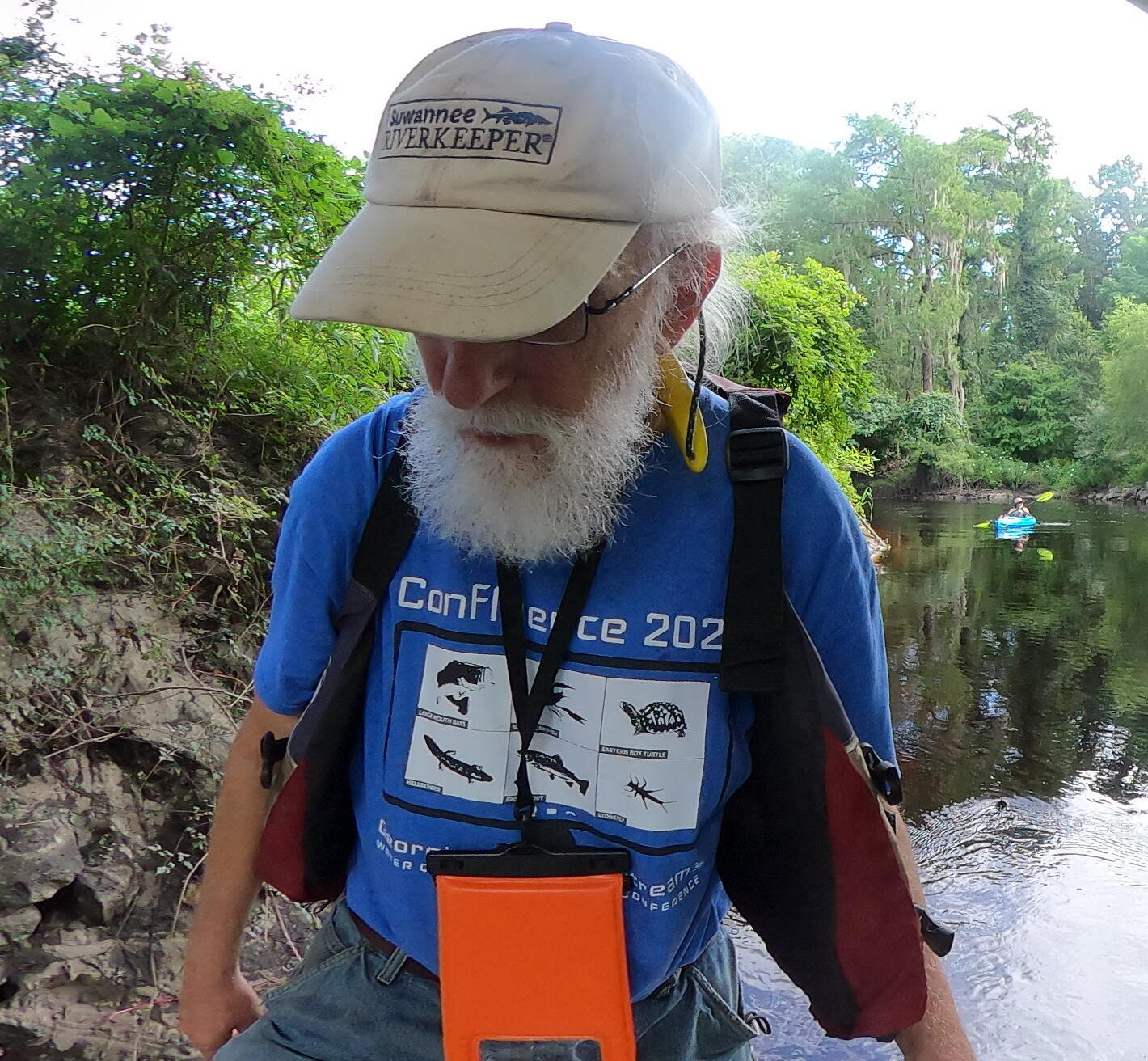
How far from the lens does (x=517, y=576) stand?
3.70ft

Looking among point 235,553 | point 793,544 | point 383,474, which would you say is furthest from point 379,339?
point 793,544

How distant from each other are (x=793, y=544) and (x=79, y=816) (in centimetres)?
226

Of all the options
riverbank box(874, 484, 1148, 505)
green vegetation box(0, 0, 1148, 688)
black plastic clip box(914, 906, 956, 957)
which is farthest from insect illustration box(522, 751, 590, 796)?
riverbank box(874, 484, 1148, 505)

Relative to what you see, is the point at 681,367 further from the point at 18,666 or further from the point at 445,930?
the point at 18,666

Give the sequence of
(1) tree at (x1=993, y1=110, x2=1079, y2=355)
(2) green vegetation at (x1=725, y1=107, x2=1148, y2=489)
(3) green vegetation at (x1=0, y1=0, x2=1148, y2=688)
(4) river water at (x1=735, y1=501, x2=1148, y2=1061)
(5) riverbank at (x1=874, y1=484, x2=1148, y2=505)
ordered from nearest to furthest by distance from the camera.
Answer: (3) green vegetation at (x1=0, y1=0, x2=1148, y2=688) → (4) river water at (x1=735, y1=501, x2=1148, y2=1061) → (5) riverbank at (x1=874, y1=484, x2=1148, y2=505) → (2) green vegetation at (x1=725, y1=107, x2=1148, y2=489) → (1) tree at (x1=993, y1=110, x2=1079, y2=355)

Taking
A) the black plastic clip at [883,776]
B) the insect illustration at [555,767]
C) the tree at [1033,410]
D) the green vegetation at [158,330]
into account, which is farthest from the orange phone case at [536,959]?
the tree at [1033,410]

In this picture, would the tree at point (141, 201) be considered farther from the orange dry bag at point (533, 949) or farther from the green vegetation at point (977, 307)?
the green vegetation at point (977, 307)

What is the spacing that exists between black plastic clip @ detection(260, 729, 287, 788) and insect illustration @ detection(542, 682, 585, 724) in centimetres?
40

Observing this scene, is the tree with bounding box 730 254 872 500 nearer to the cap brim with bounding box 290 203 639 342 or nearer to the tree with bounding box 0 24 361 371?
the tree with bounding box 0 24 361 371

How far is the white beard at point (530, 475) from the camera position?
1.10 metres

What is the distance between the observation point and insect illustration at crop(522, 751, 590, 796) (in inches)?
43.4

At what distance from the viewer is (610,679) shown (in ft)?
3.55

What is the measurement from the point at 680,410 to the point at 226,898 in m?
0.91

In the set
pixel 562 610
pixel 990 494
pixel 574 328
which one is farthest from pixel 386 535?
pixel 990 494
